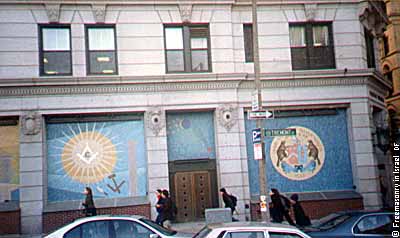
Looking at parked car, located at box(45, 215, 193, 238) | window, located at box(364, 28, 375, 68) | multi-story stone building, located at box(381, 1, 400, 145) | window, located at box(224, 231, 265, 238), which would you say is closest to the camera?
window, located at box(224, 231, 265, 238)

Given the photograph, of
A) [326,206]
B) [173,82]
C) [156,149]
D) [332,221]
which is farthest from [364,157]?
[332,221]

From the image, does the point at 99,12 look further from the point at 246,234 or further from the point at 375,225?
the point at 375,225

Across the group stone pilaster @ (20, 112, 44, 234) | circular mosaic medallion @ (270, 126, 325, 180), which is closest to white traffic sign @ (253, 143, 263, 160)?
circular mosaic medallion @ (270, 126, 325, 180)

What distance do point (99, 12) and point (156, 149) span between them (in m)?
6.23

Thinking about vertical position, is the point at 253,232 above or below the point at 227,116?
below

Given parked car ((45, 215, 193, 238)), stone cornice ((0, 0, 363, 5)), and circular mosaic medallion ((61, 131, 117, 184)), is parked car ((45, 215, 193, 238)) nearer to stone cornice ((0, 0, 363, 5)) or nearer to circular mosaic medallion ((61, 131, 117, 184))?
circular mosaic medallion ((61, 131, 117, 184))

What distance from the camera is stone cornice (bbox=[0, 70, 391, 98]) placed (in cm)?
1744

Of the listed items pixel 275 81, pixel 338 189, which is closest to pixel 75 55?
pixel 275 81

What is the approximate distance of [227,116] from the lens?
18562 mm

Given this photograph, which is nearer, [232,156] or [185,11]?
[232,156]

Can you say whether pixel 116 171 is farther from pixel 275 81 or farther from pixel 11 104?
pixel 275 81

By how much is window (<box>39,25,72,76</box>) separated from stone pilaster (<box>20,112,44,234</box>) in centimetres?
209

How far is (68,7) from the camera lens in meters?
18.2

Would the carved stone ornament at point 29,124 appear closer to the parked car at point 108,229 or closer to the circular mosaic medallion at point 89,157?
the circular mosaic medallion at point 89,157
